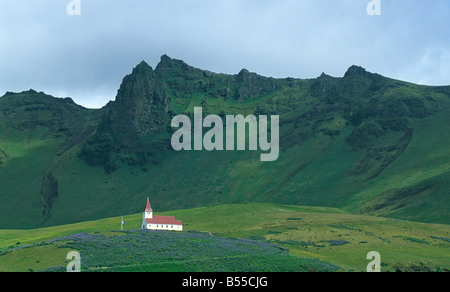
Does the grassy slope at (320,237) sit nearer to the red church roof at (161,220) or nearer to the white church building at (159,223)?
the white church building at (159,223)

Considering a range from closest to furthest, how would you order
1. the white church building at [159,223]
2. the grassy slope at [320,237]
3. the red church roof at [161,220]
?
the grassy slope at [320,237] < the white church building at [159,223] < the red church roof at [161,220]

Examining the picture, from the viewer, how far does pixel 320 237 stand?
99688 mm

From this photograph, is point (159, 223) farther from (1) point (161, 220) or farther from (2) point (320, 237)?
(2) point (320, 237)

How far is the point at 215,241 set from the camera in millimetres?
84438

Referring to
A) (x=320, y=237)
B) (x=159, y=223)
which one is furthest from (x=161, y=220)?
(x=320, y=237)

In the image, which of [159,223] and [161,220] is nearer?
[159,223]

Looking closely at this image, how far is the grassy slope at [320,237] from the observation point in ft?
235

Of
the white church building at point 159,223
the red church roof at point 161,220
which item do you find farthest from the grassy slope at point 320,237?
the red church roof at point 161,220

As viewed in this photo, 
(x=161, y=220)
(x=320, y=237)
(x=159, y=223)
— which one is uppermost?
(x=161, y=220)

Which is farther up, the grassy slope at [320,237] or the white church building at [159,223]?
the white church building at [159,223]

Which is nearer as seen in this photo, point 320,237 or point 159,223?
point 159,223

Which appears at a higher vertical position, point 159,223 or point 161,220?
point 161,220
